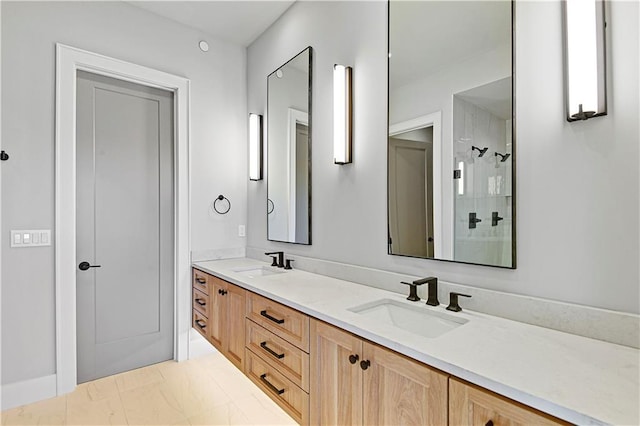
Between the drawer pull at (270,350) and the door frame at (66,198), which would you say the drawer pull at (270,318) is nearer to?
the drawer pull at (270,350)

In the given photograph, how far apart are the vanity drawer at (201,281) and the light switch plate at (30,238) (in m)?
1.04

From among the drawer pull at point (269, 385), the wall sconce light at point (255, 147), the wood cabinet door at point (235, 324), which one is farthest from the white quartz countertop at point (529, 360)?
the wall sconce light at point (255, 147)

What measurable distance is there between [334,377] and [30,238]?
228 cm

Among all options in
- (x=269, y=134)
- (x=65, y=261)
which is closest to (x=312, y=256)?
(x=269, y=134)

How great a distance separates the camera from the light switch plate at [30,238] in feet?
7.28

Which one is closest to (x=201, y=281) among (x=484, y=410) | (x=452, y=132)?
(x=452, y=132)

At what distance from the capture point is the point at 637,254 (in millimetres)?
1071

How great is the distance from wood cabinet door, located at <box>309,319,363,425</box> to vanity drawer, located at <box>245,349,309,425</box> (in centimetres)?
7

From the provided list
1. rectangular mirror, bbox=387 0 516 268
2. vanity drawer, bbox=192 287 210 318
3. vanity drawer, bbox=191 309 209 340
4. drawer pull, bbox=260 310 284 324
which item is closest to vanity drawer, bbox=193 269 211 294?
vanity drawer, bbox=192 287 210 318

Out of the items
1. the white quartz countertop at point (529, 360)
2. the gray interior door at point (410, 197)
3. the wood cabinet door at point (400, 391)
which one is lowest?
the wood cabinet door at point (400, 391)

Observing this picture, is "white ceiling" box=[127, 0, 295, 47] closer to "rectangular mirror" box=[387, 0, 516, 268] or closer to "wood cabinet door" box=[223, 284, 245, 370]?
"rectangular mirror" box=[387, 0, 516, 268]

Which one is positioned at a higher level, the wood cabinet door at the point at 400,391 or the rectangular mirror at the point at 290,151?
the rectangular mirror at the point at 290,151

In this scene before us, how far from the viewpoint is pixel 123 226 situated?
8.98 feet

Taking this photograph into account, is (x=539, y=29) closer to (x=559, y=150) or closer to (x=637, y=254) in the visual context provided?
(x=559, y=150)
